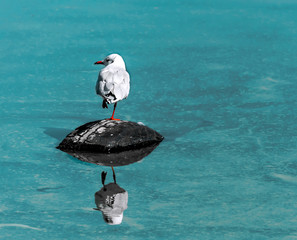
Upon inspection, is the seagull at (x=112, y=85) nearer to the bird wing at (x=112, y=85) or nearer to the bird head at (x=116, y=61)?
the bird wing at (x=112, y=85)

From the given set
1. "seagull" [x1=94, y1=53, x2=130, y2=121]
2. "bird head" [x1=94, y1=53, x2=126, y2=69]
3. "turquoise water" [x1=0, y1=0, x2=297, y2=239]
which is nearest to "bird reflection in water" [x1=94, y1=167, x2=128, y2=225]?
"turquoise water" [x1=0, y1=0, x2=297, y2=239]

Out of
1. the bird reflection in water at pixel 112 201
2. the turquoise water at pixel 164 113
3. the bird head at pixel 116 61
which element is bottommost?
the bird reflection in water at pixel 112 201

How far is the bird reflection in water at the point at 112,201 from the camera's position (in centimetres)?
754

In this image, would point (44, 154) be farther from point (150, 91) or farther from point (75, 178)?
point (150, 91)

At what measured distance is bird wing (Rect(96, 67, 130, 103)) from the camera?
378 inches

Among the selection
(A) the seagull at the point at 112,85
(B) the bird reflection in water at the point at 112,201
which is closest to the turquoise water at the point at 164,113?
(B) the bird reflection in water at the point at 112,201

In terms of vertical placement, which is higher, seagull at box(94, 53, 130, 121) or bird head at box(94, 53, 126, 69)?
bird head at box(94, 53, 126, 69)

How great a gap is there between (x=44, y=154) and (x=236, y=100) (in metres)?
3.52

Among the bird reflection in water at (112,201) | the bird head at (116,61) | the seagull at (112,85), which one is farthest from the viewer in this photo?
the bird head at (116,61)

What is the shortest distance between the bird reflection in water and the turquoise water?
9 cm

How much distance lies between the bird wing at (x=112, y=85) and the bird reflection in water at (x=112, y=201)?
139cm

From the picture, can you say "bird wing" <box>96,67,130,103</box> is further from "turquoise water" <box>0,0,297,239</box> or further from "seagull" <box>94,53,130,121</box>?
"turquoise water" <box>0,0,297,239</box>

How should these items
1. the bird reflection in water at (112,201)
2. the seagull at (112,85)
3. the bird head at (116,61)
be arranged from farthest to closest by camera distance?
the bird head at (116,61)
the seagull at (112,85)
the bird reflection in water at (112,201)

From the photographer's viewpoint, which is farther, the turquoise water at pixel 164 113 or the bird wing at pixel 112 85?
the bird wing at pixel 112 85
